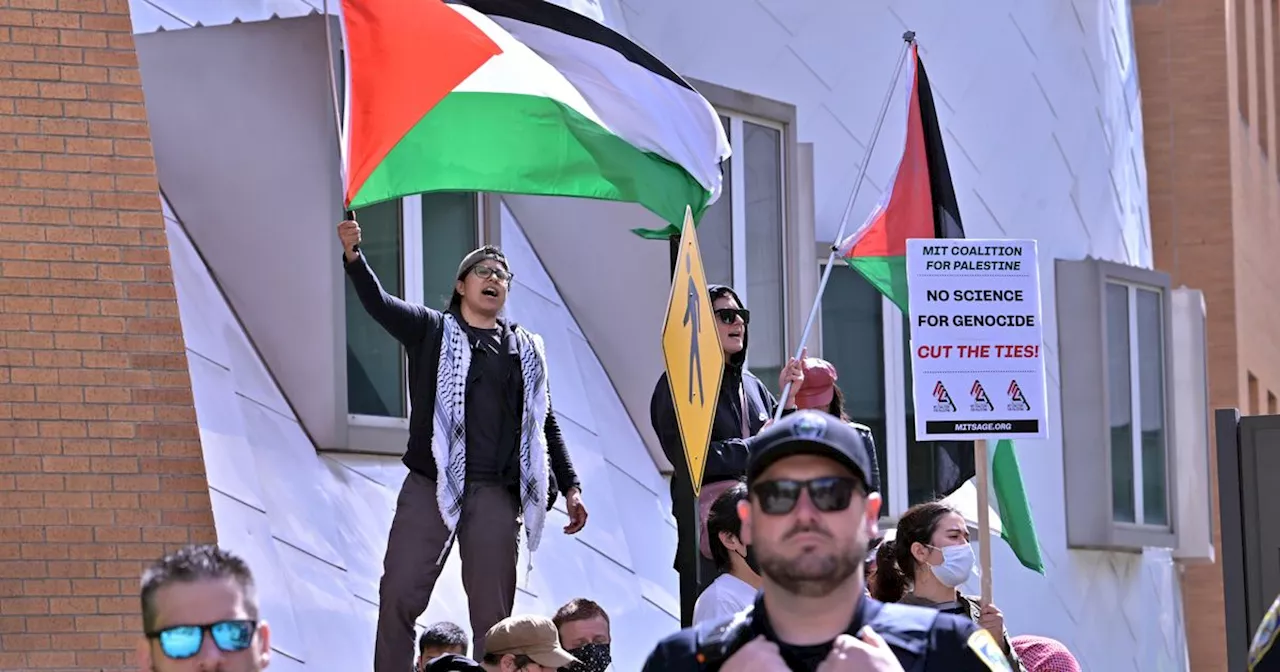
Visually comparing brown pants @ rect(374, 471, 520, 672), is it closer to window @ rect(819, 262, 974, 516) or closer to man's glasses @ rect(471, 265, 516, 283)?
man's glasses @ rect(471, 265, 516, 283)

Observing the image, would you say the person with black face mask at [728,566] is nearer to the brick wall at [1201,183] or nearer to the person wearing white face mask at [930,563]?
the person wearing white face mask at [930,563]

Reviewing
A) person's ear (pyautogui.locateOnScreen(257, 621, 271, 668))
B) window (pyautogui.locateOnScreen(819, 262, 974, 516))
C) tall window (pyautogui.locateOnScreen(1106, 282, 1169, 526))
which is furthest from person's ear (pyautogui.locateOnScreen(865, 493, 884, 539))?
tall window (pyautogui.locateOnScreen(1106, 282, 1169, 526))

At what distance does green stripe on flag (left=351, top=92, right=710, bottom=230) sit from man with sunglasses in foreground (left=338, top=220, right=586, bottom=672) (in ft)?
1.65

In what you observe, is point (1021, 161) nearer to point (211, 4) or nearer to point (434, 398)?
point (211, 4)

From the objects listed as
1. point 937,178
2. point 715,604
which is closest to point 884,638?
point 715,604

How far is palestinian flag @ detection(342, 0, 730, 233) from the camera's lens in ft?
29.8

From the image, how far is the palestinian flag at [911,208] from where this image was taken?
12023 millimetres

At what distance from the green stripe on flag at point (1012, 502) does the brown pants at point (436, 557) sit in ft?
13.4

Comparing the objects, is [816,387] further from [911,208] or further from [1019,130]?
[1019,130]

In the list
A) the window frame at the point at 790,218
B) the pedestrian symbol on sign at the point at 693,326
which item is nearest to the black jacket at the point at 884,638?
the pedestrian symbol on sign at the point at 693,326

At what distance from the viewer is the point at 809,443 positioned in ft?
13.7

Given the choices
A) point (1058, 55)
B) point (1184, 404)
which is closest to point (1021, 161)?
point (1058, 55)

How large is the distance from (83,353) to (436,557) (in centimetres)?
236

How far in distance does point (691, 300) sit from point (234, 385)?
10.1 ft
